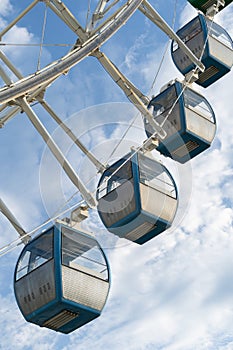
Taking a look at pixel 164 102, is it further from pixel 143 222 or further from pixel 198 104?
pixel 143 222

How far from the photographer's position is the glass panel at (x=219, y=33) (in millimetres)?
17319

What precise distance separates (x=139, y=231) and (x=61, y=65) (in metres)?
3.71

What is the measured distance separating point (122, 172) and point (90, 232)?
1.58 m

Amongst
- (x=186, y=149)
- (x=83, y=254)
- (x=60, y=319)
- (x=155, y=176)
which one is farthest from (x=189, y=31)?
(x=60, y=319)

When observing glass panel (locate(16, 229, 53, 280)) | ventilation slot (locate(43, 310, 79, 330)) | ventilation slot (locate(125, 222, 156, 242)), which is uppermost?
glass panel (locate(16, 229, 53, 280))

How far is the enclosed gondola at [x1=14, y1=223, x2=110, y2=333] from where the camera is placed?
11.7 m

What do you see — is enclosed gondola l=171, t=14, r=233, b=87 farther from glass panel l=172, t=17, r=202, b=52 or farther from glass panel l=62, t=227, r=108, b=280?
glass panel l=62, t=227, r=108, b=280

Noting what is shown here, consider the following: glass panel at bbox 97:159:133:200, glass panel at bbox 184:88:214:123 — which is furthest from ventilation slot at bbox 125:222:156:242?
glass panel at bbox 184:88:214:123

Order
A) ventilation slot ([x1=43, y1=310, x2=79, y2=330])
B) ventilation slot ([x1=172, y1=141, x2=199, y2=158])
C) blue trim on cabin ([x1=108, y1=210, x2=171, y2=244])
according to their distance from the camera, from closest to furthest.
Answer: ventilation slot ([x1=43, y1=310, x2=79, y2=330]), blue trim on cabin ([x1=108, y1=210, x2=171, y2=244]), ventilation slot ([x1=172, y1=141, x2=199, y2=158])

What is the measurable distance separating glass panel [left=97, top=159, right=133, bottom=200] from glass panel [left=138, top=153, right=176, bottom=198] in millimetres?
240

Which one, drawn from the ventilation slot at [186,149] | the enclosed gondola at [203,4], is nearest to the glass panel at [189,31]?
the enclosed gondola at [203,4]

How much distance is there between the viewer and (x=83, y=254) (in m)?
12.3

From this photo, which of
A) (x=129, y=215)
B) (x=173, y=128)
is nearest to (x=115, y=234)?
(x=129, y=215)

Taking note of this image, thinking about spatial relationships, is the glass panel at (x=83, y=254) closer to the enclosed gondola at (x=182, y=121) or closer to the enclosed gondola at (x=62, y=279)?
the enclosed gondola at (x=62, y=279)
